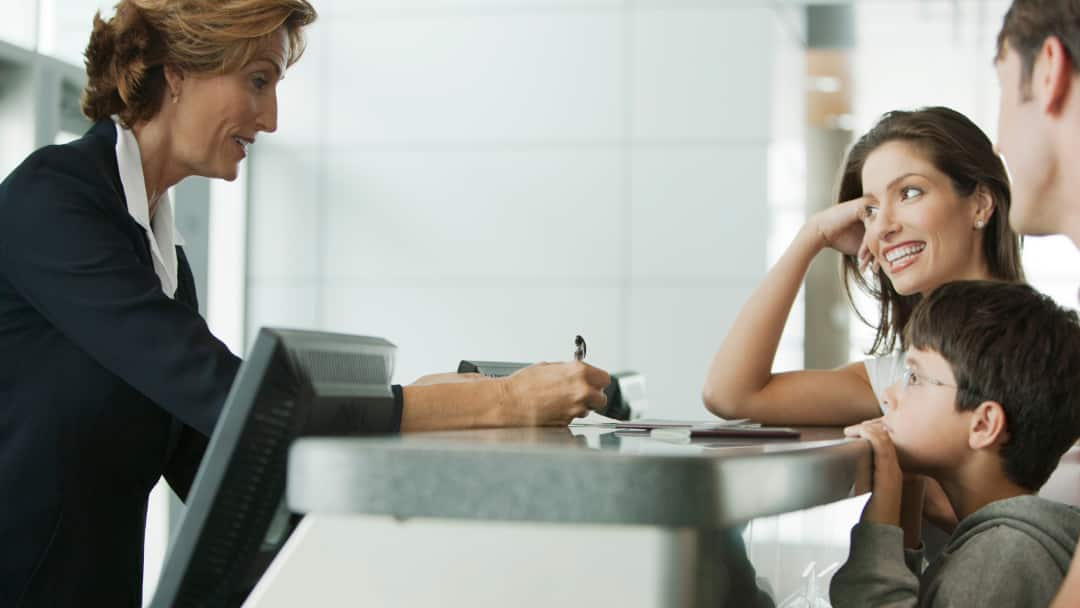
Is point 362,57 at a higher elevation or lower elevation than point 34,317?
higher

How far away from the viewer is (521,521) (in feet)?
2.87

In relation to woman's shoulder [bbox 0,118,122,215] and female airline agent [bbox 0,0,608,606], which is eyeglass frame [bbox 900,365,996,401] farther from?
woman's shoulder [bbox 0,118,122,215]

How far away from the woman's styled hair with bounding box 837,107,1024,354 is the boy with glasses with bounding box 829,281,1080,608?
0.67 m

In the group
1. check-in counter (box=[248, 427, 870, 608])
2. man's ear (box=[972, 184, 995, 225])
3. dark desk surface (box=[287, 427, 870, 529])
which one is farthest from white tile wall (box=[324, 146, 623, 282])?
dark desk surface (box=[287, 427, 870, 529])

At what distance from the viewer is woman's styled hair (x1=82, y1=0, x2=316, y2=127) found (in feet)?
6.63

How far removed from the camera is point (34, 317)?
1758 mm

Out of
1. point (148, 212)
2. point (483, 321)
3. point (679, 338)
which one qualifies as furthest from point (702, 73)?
point (148, 212)

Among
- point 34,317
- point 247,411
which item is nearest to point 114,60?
point 34,317

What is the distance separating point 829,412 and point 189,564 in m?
1.45

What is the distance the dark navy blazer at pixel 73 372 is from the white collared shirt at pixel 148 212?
0.11ft

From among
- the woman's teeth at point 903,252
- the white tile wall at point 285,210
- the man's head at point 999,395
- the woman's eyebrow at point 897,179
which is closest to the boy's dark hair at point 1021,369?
the man's head at point 999,395

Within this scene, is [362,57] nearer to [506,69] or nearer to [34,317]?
[506,69]

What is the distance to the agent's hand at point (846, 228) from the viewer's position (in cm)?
237

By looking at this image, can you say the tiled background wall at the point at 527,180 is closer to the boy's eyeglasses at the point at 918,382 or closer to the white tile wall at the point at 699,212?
the white tile wall at the point at 699,212
